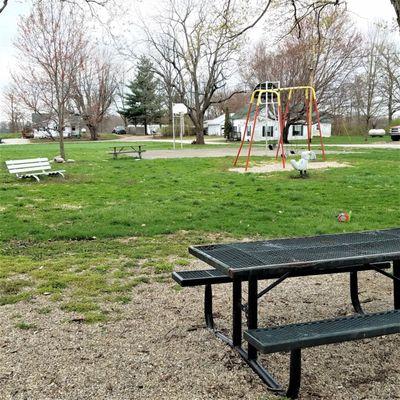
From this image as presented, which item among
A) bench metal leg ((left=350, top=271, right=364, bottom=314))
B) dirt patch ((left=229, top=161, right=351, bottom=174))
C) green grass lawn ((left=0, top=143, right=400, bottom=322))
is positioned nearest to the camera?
bench metal leg ((left=350, top=271, right=364, bottom=314))

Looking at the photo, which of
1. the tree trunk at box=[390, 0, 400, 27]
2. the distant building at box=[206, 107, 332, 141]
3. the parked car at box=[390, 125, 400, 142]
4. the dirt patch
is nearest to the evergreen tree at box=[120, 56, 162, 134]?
the distant building at box=[206, 107, 332, 141]

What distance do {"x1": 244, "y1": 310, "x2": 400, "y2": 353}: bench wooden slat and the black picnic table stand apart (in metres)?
0.01

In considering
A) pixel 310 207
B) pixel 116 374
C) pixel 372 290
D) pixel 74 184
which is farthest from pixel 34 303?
pixel 74 184

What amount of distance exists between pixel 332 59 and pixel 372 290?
35166mm

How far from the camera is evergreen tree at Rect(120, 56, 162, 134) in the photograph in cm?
7044

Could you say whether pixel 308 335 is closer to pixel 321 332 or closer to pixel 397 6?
pixel 321 332

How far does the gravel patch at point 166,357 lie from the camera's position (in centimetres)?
294

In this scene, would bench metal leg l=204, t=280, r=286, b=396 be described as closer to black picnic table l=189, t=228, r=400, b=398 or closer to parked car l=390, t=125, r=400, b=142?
black picnic table l=189, t=228, r=400, b=398

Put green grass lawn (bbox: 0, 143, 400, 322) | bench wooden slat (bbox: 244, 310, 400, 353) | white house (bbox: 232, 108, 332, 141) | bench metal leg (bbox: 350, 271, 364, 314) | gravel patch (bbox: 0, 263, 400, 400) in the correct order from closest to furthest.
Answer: bench wooden slat (bbox: 244, 310, 400, 353), gravel patch (bbox: 0, 263, 400, 400), bench metal leg (bbox: 350, 271, 364, 314), green grass lawn (bbox: 0, 143, 400, 322), white house (bbox: 232, 108, 332, 141)

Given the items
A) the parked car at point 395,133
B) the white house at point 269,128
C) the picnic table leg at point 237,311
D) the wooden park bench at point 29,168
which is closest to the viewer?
the picnic table leg at point 237,311

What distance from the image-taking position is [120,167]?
18250mm

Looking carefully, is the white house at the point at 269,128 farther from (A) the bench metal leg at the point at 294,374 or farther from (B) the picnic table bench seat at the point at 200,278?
(A) the bench metal leg at the point at 294,374

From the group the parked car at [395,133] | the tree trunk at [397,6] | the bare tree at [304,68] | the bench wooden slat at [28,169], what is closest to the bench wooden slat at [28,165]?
the bench wooden slat at [28,169]

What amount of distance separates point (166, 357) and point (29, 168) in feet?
40.4
